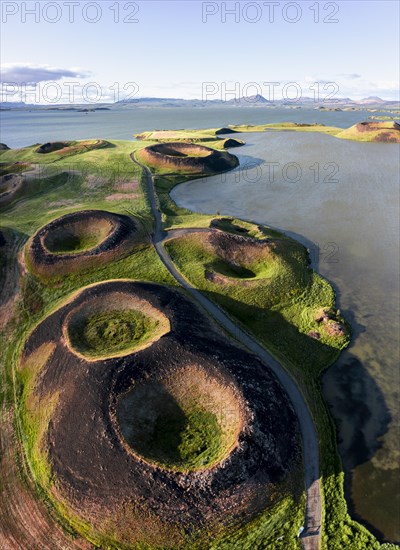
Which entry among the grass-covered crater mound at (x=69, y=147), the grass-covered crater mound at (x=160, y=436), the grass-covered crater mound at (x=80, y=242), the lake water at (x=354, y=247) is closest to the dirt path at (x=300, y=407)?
the grass-covered crater mound at (x=160, y=436)

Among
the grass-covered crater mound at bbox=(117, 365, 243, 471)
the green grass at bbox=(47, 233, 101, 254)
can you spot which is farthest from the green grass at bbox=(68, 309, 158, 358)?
the green grass at bbox=(47, 233, 101, 254)

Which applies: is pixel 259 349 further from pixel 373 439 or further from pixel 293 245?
pixel 293 245

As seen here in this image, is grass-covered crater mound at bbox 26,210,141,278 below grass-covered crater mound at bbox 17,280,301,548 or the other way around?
the other way around

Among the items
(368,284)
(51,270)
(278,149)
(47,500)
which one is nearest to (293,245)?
(368,284)

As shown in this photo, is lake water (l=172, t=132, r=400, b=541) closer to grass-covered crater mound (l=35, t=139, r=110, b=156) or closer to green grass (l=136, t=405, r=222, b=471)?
green grass (l=136, t=405, r=222, b=471)

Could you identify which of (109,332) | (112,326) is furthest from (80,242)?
(109,332)
